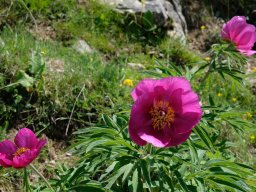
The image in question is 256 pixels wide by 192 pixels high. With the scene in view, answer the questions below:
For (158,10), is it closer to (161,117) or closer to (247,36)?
(247,36)

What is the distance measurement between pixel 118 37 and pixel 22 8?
1003 millimetres

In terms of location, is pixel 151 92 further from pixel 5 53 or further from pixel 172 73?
pixel 5 53

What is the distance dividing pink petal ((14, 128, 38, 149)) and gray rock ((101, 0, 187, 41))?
316cm

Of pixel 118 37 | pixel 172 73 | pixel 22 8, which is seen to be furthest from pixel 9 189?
pixel 118 37

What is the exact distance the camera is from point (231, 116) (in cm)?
239

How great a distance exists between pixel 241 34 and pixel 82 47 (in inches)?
87.9

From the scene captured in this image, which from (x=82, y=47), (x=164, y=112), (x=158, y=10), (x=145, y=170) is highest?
(x=164, y=112)

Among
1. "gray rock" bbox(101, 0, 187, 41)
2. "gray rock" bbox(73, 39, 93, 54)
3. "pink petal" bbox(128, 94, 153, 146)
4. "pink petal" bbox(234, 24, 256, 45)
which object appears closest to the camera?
"pink petal" bbox(128, 94, 153, 146)

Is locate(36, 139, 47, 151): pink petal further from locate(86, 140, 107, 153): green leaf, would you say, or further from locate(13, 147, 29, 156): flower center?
locate(86, 140, 107, 153): green leaf

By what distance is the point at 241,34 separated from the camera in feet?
7.46

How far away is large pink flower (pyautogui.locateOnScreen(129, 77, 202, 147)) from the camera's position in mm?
1639

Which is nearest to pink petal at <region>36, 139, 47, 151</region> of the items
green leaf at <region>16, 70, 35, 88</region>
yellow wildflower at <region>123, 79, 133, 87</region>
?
green leaf at <region>16, 70, 35, 88</region>

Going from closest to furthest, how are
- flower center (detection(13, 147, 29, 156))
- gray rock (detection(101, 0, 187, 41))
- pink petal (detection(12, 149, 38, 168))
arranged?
pink petal (detection(12, 149, 38, 168))
flower center (detection(13, 147, 29, 156))
gray rock (detection(101, 0, 187, 41))

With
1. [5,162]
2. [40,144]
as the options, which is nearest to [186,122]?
[40,144]
